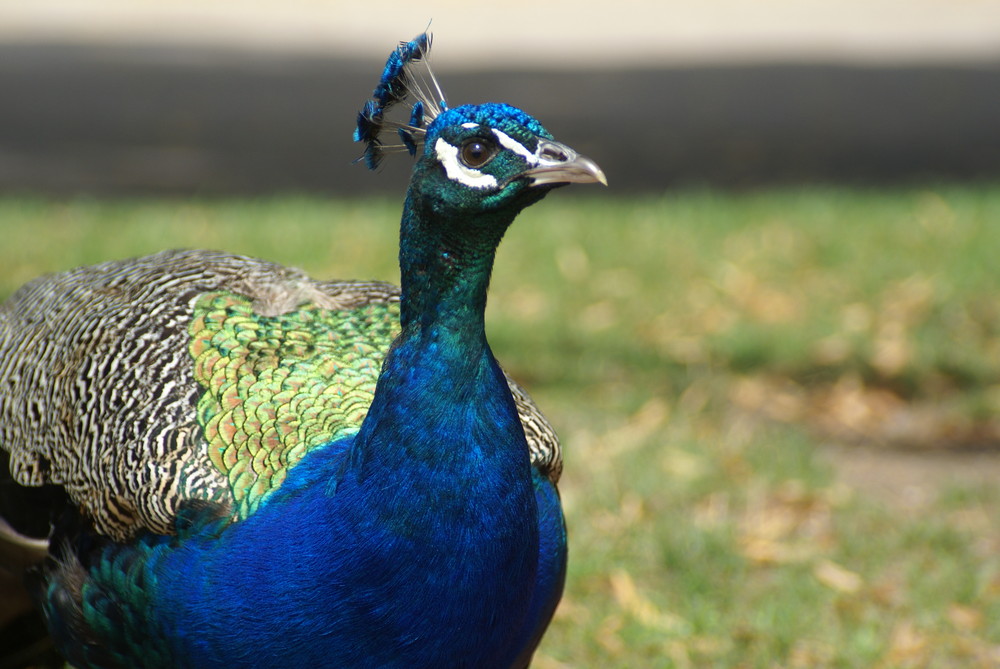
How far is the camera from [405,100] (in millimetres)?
2006

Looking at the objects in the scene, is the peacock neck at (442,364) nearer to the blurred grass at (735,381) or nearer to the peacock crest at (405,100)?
the peacock crest at (405,100)

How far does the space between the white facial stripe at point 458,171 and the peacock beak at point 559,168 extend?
0.19 feet

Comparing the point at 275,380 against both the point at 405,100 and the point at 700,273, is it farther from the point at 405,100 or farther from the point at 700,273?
the point at 700,273

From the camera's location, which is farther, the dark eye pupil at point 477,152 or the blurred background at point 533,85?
the blurred background at point 533,85

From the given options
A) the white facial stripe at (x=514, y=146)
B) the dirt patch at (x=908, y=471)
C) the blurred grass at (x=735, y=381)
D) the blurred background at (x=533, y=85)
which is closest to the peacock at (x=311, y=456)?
the white facial stripe at (x=514, y=146)

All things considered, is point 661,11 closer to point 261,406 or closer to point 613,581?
point 613,581

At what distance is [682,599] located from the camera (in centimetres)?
320

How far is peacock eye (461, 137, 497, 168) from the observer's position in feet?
5.76

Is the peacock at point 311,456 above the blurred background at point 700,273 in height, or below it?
above

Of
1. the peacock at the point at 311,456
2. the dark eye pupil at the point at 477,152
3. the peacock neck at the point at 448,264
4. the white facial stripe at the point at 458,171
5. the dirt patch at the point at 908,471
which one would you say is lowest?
the dirt patch at the point at 908,471

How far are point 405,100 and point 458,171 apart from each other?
29 centimetres

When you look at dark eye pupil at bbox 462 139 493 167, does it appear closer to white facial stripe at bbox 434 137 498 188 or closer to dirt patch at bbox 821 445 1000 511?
white facial stripe at bbox 434 137 498 188

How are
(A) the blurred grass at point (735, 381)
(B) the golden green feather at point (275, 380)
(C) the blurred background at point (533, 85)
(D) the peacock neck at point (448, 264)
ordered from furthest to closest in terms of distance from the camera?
1. (C) the blurred background at point (533, 85)
2. (A) the blurred grass at point (735, 381)
3. (B) the golden green feather at point (275, 380)
4. (D) the peacock neck at point (448, 264)

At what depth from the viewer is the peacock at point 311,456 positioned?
1.85m
